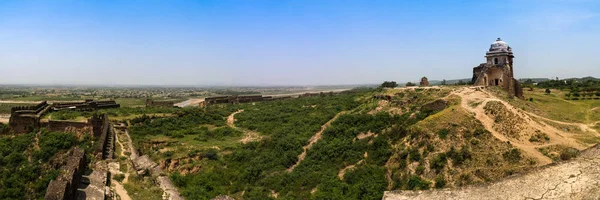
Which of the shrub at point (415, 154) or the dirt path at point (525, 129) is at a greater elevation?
the dirt path at point (525, 129)

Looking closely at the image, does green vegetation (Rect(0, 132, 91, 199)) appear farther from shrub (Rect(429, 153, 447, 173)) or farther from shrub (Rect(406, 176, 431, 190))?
shrub (Rect(429, 153, 447, 173))

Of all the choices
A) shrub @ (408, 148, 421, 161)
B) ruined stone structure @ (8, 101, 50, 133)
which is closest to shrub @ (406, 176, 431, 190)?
shrub @ (408, 148, 421, 161)

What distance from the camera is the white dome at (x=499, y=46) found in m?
30.3

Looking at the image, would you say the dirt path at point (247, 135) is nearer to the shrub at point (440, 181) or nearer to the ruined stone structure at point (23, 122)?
the ruined stone structure at point (23, 122)

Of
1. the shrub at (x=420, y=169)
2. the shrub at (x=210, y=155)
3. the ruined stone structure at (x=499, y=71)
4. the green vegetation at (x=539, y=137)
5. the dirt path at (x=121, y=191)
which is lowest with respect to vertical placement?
the shrub at (x=210, y=155)

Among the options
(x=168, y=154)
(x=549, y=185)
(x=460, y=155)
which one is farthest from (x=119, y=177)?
(x=460, y=155)

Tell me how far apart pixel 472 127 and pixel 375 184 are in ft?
19.5

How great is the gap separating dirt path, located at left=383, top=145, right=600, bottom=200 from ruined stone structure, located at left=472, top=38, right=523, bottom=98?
20340 millimetres

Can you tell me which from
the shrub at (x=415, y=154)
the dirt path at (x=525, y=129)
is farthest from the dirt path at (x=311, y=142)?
the dirt path at (x=525, y=129)

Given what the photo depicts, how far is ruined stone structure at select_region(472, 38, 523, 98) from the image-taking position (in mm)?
28438

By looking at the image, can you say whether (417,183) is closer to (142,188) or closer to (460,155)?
(460,155)

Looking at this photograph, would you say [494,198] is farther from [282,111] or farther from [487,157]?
[282,111]

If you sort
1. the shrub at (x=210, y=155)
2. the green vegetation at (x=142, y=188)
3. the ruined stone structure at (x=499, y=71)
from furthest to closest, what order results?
the ruined stone structure at (x=499, y=71), the shrub at (x=210, y=155), the green vegetation at (x=142, y=188)

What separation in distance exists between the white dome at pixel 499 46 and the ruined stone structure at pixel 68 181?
31253 millimetres
